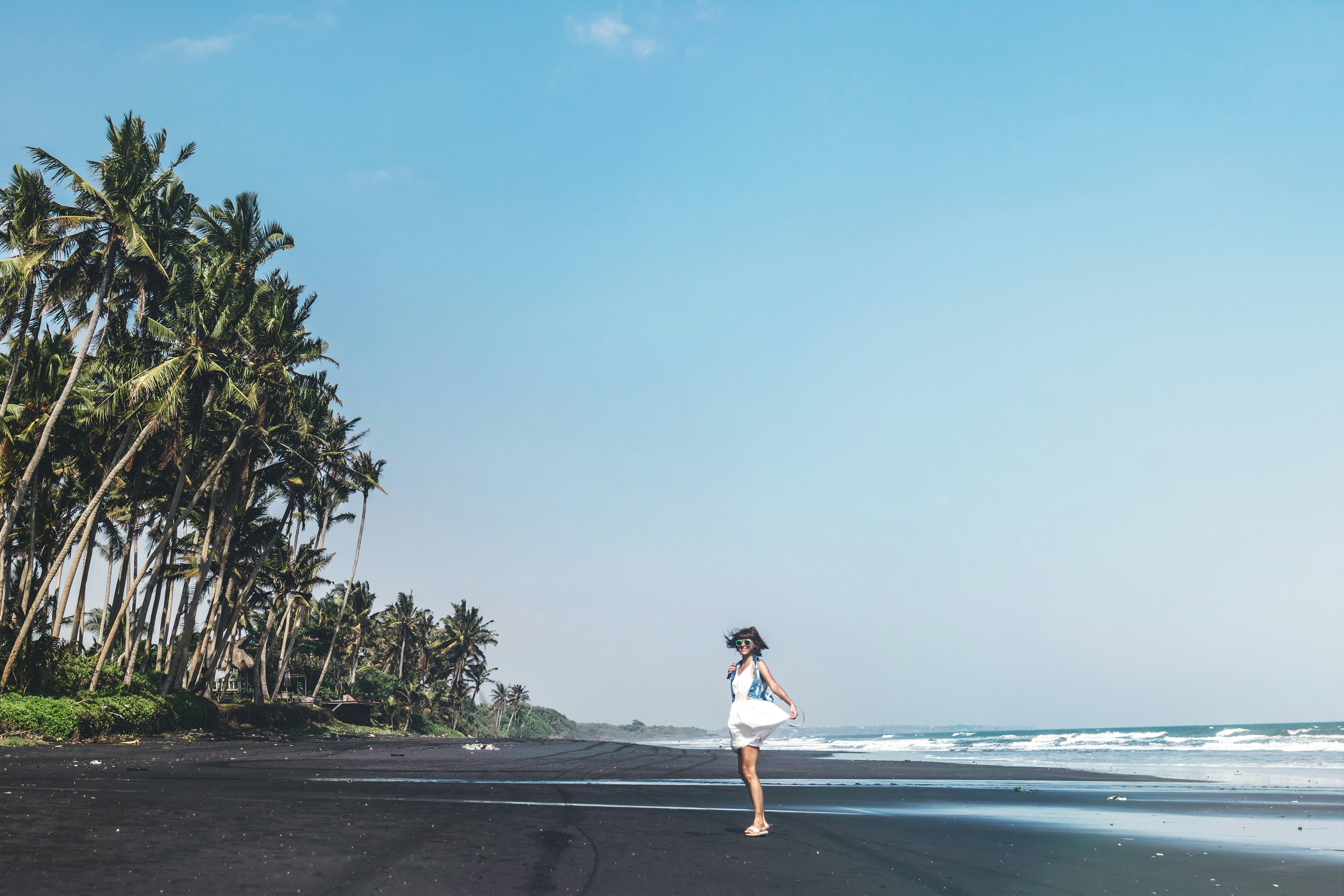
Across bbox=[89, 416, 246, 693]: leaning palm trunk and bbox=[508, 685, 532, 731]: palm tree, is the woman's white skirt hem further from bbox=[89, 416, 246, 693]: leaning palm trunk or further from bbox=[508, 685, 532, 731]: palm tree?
bbox=[508, 685, 532, 731]: palm tree

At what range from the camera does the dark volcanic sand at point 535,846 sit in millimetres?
5633

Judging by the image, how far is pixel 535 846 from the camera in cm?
707

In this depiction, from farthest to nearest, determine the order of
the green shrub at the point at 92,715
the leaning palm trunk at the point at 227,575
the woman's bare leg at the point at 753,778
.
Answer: the leaning palm trunk at the point at 227,575
the green shrub at the point at 92,715
the woman's bare leg at the point at 753,778

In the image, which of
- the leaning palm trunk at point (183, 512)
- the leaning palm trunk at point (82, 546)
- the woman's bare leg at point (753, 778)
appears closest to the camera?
the woman's bare leg at point (753, 778)

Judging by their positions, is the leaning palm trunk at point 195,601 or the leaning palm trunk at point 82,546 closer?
the leaning palm trunk at point 82,546

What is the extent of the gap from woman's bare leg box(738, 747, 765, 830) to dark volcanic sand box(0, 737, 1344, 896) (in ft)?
0.70

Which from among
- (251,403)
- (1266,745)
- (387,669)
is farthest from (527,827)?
(387,669)

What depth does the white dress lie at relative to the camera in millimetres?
8023

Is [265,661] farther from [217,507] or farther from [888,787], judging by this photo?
[888,787]

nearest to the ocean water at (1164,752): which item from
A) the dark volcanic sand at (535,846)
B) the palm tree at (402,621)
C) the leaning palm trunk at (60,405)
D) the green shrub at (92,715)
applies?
the dark volcanic sand at (535,846)

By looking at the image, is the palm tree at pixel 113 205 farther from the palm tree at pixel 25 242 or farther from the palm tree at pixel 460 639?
the palm tree at pixel 460 639

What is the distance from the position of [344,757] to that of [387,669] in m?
75.3

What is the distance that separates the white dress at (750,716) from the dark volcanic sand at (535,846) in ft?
2.85

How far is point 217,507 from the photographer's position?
39.3 metres
